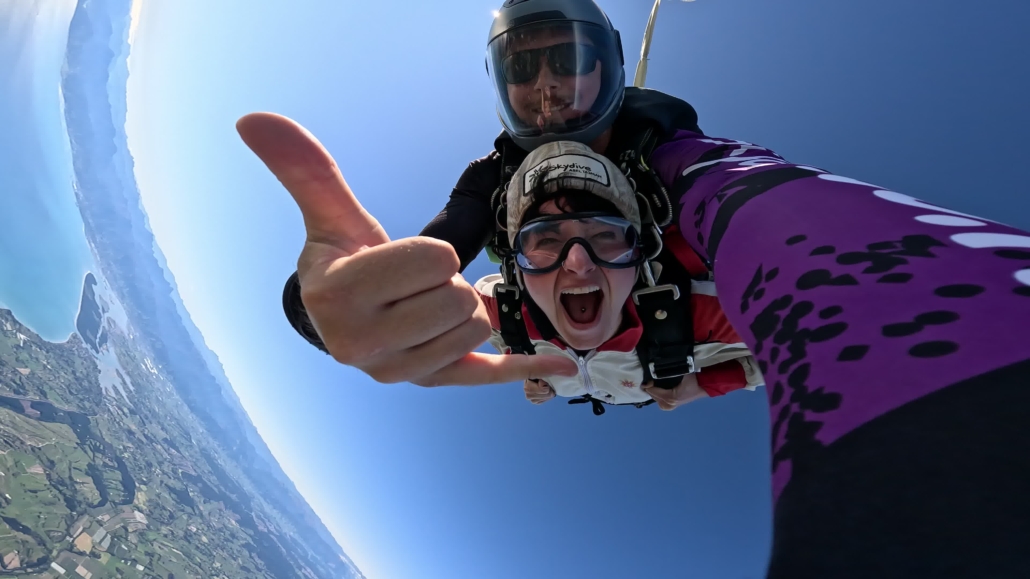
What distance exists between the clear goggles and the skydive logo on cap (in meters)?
0.14

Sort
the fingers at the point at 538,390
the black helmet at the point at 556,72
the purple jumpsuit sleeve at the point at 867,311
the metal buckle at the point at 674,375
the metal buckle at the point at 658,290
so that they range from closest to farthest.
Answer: the purple jumpsuit sleeve at the point at 867,311 < the metal buckle at the point at 658,290 < the metal buckle at the point at 674,375 < the black helmet at the point at 556,72 < the fingers at the point at 538,390

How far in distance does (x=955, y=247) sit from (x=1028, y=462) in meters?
0.36

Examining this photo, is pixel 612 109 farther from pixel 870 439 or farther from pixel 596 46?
pixel 870 439

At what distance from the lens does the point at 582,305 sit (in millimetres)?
1656

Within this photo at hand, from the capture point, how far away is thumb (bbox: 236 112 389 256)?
0.71 meters

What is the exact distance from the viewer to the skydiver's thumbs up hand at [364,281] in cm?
66

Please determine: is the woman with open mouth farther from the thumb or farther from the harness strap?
the thumb

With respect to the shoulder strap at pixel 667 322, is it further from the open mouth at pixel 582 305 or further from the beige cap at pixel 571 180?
the beige cap at pixel 571 180

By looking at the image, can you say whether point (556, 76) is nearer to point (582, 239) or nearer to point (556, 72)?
point (556, 72)

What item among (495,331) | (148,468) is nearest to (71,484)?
(148,468)

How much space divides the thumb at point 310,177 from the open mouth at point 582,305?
102 centimetres

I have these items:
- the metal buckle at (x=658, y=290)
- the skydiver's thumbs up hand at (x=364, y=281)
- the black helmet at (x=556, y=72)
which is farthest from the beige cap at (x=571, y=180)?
the skydiver's thumbs up hand at (x=364, y=281)

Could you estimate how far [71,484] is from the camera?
20406 mm

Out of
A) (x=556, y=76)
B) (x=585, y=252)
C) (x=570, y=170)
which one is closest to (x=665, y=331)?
(x=585, y=252)
